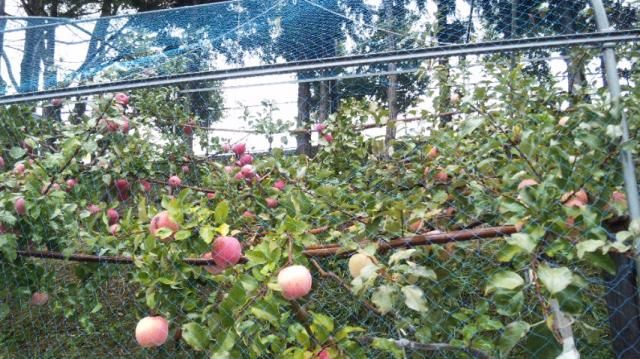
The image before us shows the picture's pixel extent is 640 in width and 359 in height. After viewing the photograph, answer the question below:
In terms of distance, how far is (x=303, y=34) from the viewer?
229 cm

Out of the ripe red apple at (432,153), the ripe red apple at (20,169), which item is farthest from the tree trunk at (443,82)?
the ripe red apple at (20,169)

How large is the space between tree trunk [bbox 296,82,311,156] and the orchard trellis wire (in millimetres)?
24

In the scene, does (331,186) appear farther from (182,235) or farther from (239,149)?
(239,149)

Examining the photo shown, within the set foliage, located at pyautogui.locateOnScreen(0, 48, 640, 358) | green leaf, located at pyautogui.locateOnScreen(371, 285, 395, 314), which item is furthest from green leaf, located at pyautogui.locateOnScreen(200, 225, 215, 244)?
green leaf, located at pyautogui.locateOnScreen(371, 285, 395, 314)

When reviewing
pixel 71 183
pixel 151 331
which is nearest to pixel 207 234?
pixel 151 331

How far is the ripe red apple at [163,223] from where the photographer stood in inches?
47.2

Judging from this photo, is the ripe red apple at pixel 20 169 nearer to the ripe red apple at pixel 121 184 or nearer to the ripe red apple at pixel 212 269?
the ripe red apple at pixel 121 184

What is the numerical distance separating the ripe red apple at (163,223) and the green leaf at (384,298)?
1.55 ft

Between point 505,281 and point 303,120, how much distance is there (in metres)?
2.15

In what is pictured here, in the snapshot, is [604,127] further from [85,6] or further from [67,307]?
[85,6]

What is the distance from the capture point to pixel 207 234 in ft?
3.84

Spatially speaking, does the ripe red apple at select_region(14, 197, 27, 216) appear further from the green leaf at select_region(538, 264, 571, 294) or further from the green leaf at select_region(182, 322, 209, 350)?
the green leaf at select_region(538, 264, 571, 294)

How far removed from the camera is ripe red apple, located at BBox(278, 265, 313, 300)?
1.06 m

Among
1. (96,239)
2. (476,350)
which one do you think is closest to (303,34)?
(96,239)
